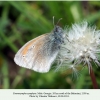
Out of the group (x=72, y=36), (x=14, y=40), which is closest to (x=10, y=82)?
(x=14, y=40)

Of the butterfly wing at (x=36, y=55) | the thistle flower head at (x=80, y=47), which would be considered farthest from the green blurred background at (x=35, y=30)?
the thistle flower head at (x=80, y=47)

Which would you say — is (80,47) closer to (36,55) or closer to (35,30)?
(36,55)

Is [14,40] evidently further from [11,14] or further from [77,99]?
[77,99]

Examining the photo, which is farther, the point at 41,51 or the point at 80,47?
the point at 41,51

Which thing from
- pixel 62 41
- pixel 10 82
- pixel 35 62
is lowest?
pixel 10 82

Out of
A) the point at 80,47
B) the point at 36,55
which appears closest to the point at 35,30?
the point at 36,55

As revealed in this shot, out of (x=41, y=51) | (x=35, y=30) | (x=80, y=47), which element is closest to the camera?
(x=80, y=47)

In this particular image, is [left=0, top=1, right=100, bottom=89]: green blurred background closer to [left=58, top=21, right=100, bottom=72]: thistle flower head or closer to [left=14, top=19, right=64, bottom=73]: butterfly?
[left=14, top=19, right=64, bottom=73]: butterfly

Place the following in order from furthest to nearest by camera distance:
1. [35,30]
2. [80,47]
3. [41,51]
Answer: [35,30]
[41,51]
[80,47]
